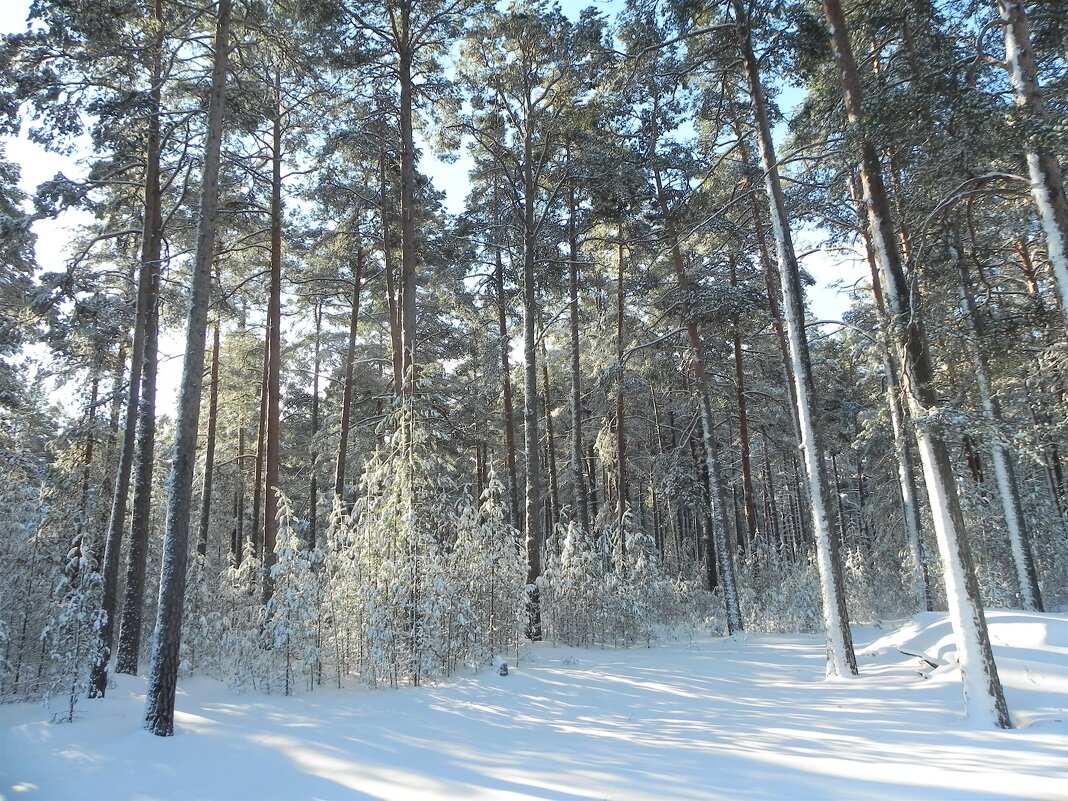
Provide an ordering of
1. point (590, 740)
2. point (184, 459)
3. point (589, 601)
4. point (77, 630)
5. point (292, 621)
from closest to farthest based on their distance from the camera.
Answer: point (590, 740) → point (184, 459) → point (77, 630) → point (292, 621) → point (589, 601)

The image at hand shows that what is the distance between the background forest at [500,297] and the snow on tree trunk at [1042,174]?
0.12 feet

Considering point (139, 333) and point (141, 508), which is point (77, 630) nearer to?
point (141, 508)

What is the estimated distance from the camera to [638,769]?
13.4ft

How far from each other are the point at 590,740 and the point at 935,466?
4.42 meters

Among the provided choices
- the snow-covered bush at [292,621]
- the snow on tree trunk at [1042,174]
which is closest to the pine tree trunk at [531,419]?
the snow-covered bush at [292,621]

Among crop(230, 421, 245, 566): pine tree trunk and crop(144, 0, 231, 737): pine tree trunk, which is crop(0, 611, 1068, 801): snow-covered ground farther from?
crop(230, 421, 245, 566): pine tree trunk

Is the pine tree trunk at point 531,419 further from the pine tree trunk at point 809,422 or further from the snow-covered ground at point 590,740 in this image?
the pine tree trunk at point 809,422

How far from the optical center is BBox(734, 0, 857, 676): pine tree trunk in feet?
24.2

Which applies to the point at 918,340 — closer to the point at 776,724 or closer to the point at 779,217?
the point at 779,217

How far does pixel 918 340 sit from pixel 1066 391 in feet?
15.9

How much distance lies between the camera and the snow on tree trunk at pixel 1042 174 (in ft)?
19.4

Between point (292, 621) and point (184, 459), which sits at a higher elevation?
point (184, 459)

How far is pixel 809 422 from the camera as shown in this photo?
783cm

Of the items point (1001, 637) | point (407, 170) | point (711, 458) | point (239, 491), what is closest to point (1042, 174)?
point (1001, 637)
